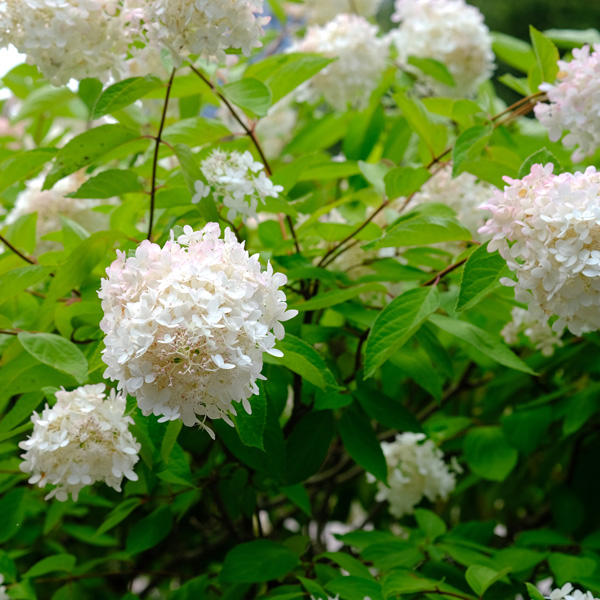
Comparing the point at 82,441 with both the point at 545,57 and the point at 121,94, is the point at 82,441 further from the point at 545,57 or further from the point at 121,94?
the point at 545,57

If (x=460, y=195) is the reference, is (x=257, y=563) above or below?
below

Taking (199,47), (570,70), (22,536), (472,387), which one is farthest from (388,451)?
(199,47)

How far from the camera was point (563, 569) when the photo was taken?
1.07 metres

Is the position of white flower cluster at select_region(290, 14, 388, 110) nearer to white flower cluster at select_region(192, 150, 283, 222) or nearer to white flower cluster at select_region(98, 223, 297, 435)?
white flower cluster at select_region(192, 150, 283, 222)

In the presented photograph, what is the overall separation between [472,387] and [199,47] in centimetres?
106

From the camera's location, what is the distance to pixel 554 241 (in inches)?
28.7

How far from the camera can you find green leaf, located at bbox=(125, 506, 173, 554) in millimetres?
1084

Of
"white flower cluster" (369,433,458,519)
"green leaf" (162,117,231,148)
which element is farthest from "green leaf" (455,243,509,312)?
"white flower cluster" (369,433,458,519)

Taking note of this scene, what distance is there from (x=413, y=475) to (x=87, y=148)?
3.27 feet

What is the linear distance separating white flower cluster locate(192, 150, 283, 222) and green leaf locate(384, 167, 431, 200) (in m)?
0.18

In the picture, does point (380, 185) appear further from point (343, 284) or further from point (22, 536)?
point (22, 536)

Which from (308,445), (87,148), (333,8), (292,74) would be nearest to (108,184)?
(87,148)

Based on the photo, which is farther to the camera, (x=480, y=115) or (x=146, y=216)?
(x=146, y=216)

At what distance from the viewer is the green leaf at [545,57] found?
114 centimetres
